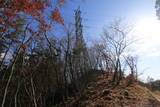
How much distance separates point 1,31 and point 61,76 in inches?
473

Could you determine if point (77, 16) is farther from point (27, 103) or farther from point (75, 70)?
point (27, 103)

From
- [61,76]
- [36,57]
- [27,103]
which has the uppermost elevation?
[36,57]

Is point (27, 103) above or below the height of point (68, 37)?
below

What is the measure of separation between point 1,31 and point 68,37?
875 cm

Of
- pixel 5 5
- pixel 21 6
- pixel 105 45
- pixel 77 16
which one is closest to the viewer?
pixel 5 5

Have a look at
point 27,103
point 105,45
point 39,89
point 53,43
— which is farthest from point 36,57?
point 105,45

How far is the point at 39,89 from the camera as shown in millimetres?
14680

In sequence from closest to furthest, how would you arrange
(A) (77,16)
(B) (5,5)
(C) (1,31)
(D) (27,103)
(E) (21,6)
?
(B) (5,5) < (E) (21,6) < (C) (1,31) < (D) (27,103) < (A) (77,16)

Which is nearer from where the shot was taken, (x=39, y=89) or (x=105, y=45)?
(x=39, y=89)

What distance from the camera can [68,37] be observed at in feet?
49.6

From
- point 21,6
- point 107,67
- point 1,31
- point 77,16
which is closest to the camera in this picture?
point 21,6

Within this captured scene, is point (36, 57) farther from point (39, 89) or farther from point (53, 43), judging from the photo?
point (39, 89)

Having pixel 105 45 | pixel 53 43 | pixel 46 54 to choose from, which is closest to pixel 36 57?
pixel 46 54

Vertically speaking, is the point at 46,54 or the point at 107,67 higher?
the point at 46,54
